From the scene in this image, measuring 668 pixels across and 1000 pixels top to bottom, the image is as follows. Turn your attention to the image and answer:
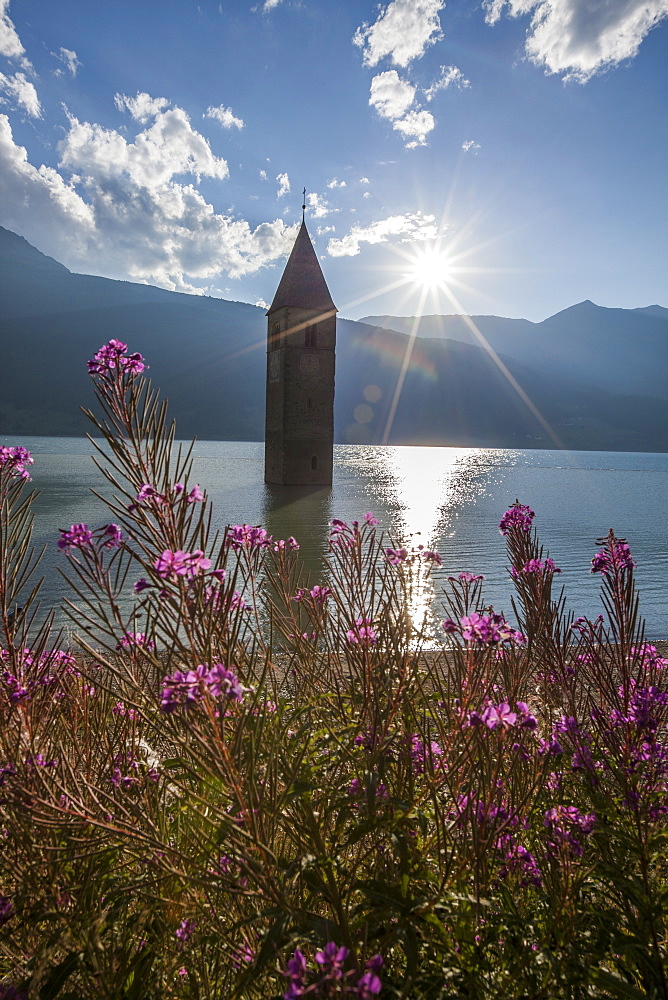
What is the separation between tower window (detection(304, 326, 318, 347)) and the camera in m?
41.9

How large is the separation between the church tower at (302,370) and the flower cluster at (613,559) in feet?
131

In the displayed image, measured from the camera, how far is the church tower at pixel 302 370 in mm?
40750

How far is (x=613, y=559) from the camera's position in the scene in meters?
2.21

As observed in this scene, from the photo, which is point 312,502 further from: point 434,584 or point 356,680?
point 356,680

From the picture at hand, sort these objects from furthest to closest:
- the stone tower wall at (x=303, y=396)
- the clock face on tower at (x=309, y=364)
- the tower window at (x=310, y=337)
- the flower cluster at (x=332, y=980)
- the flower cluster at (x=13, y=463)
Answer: the clock face on tower at (x=309, y=364), the tower window at (x=310, y=337), the stone tower wall at (x=303, y=396), the flower cluster at (x=13, y=463), the flower cluster at (x=332, y=980)

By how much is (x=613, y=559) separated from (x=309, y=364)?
4192 cm

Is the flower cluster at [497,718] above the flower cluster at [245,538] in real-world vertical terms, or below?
below

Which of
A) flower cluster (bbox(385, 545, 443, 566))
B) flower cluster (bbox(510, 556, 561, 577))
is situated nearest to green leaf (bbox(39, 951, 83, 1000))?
flower cluster (bbox(385, 545, 443, 566))

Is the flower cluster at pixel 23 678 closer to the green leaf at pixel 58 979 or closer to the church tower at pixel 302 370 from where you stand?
the green leaf at pixel 58 979

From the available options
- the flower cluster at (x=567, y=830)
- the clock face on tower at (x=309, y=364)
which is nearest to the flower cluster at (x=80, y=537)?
the flower cluster at (x=567, y=830)

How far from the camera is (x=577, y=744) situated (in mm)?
2082

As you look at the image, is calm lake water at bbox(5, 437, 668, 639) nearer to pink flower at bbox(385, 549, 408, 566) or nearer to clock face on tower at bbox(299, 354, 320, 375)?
pink flower at bbox(385, 549, 408, 566)

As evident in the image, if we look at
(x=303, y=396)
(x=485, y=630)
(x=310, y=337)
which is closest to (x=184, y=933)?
(x=485, y=630)

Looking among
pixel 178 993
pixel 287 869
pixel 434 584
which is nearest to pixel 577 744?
pixel 287 869
